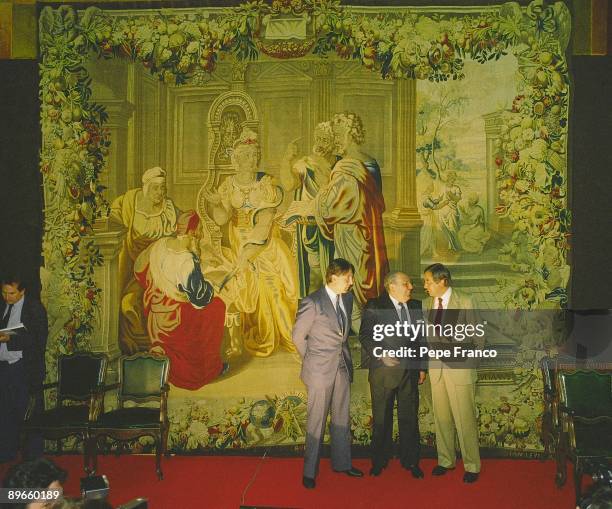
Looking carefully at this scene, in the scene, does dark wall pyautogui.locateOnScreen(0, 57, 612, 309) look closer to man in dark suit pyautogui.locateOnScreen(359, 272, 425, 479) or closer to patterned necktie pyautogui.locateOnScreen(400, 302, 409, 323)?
patterned necktie pyautogui.locateOnScreen(400, 302, 409, 323)

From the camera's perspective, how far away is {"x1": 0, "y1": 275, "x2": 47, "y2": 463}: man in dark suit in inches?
265

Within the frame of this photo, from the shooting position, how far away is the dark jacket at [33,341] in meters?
6.71

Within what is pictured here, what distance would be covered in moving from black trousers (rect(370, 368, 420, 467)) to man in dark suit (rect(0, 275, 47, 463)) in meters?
3.17

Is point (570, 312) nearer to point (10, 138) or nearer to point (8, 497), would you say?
point (8, 497)

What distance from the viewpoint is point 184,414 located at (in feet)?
23.7

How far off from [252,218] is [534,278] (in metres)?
2.85

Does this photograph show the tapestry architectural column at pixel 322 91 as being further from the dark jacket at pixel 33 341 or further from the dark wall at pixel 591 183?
the dark jacket at pixel 33 341

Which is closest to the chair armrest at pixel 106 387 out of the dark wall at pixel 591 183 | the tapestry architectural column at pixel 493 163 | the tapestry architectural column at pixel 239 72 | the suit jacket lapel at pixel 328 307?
the suit jacket lapel at pixel 328 307

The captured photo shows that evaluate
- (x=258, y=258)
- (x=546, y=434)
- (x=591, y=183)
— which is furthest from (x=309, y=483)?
(x=591, y=183)

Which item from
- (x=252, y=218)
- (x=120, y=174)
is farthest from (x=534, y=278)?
(x=120, y=174)

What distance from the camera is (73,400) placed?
701cm

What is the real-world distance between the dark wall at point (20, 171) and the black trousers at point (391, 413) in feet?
11.9

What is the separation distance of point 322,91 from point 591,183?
280cm

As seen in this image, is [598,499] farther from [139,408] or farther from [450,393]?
[139,408]
